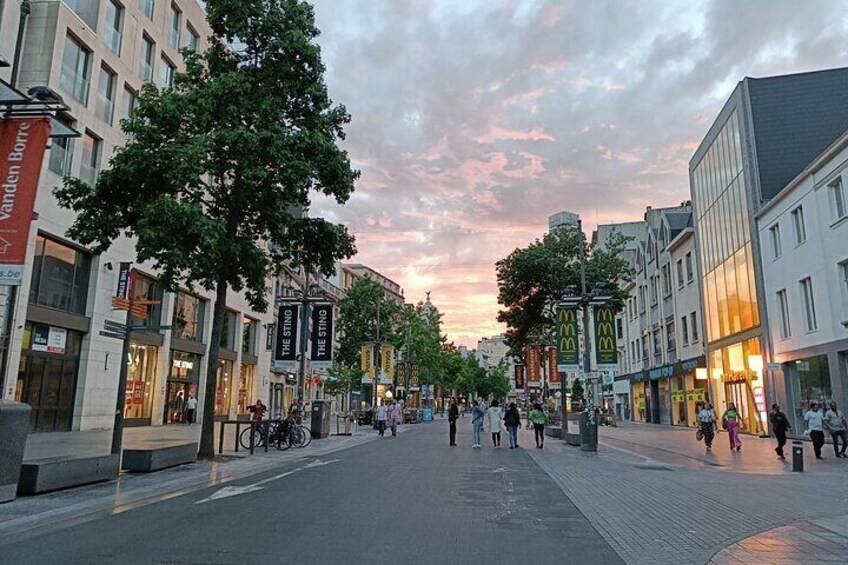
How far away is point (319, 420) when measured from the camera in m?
26.9

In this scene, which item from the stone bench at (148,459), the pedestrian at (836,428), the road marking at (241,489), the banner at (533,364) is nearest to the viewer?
the road marking at (241,489)

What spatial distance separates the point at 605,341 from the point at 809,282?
988 cm

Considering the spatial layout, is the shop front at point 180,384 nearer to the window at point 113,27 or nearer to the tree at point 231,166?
the window at point 113,27

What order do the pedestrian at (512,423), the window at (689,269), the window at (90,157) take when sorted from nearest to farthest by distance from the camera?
1. the pedestrian at (512,423)
2. the window at (90,157)
3. the window at (689,269)

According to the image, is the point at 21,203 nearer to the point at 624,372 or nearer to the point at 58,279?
the point at 58,279

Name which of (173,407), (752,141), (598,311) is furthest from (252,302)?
(752,141)

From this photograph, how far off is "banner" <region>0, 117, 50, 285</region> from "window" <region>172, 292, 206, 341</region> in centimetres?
2489

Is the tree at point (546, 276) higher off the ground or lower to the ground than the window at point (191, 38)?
lower

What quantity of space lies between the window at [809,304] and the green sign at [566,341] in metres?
9.87

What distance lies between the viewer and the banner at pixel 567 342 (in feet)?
82.3

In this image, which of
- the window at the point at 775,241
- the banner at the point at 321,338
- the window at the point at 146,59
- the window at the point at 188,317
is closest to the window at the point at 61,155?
the window at the point at 146,59

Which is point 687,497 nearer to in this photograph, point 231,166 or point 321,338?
point 231,166

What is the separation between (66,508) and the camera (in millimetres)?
8781

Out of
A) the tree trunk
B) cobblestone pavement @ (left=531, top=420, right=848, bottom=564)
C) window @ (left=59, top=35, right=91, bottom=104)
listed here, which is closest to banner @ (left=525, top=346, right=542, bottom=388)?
cobblestone pavement @ (left=531, top=420, right=848, bottom=564)
